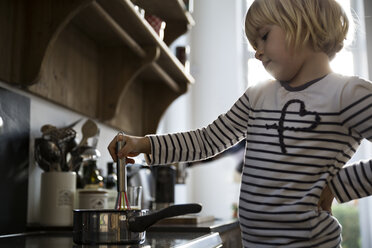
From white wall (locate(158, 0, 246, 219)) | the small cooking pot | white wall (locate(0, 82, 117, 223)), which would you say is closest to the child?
the small cooking pot

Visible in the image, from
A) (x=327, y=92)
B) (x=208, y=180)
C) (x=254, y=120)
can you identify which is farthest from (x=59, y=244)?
(x=208, y=180)

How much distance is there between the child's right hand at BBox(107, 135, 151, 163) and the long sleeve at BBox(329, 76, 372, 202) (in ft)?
1.14

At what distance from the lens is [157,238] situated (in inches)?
45.2

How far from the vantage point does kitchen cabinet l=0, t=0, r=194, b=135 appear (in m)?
1.41

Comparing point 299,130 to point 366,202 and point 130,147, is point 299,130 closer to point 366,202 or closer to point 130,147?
point 130,147

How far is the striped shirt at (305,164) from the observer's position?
2.83 feet

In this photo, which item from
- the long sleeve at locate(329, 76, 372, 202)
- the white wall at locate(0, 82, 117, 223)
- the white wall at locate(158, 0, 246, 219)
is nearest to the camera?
the long sleeve at locate(329, 76, 372, 202)

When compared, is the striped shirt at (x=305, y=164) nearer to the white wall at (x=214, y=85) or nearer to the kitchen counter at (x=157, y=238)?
the kitchen counter at (x=157, y=238)

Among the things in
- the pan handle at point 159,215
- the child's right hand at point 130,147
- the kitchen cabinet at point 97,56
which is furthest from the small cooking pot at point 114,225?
the kitchen cabinet at point 97,56

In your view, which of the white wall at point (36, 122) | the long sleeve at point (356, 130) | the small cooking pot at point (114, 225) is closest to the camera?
the long sleeve at point (356, 130)

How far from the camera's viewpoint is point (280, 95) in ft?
3.08

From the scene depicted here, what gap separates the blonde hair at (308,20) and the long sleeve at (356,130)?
10 centimetres

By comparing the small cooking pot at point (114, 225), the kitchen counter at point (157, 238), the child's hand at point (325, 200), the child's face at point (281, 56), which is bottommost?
the kitchen counter at point (157, 238)

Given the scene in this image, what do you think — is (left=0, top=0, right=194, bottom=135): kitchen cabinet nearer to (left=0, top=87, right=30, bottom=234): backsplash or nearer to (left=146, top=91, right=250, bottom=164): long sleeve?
(left=0, top=87, right=30, bottom=234): backsplash
